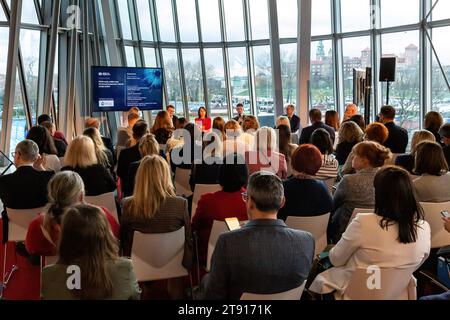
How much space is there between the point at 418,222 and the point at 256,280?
116cm

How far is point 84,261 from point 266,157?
3385 millimetres

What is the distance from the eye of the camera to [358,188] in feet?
12.7

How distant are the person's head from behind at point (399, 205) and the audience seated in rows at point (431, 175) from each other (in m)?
1.24

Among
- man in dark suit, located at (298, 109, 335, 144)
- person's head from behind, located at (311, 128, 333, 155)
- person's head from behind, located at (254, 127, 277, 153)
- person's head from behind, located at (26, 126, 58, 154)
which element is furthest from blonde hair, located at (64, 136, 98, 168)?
man in dark suit, located at (298, 109, 335, 144)

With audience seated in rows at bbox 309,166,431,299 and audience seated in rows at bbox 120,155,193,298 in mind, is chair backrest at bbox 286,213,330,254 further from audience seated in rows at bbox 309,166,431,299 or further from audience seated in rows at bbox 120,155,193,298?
audience seated in rows at bbox 120,155,193,298

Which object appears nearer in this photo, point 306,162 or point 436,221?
point 436,221

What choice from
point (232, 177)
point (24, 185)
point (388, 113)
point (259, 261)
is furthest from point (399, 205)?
point (388, 113)

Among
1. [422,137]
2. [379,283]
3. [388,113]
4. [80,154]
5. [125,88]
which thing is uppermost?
[125,88]

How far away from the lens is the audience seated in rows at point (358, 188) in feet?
12.6

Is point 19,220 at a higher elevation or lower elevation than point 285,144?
lower

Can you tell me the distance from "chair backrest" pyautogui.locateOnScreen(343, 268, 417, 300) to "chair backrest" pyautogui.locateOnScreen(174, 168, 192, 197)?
357cm

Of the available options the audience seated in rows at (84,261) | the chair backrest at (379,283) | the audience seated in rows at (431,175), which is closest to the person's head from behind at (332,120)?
the audience seated in rows at (431,175)

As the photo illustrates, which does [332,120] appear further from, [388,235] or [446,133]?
[388,235]
